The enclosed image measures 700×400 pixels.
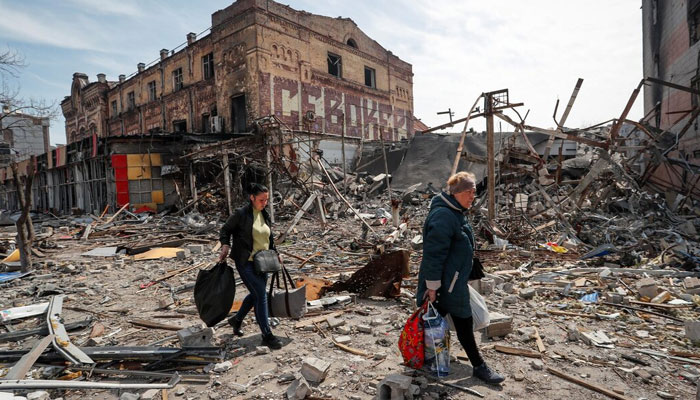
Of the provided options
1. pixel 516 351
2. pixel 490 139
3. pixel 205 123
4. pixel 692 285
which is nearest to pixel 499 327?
pixel 516 351

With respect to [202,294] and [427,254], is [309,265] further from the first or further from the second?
[427,254]

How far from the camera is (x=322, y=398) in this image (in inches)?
120

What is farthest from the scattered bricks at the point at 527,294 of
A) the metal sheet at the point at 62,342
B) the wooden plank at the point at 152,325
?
the metal sheet at the point at 62,342

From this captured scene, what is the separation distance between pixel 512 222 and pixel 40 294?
9.95 m

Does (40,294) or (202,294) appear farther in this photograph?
(40,294)

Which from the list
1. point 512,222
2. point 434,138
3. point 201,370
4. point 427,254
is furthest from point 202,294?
point 434,138

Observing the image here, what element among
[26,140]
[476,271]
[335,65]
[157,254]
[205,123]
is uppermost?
[335,65]

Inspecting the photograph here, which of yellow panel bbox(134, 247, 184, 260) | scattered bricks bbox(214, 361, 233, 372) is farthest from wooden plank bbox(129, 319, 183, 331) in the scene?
yellow panel bbox(134, 247, 184, 260)

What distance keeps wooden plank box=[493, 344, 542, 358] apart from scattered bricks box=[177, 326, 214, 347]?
302 cm

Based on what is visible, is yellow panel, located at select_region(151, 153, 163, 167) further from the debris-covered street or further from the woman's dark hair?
the woman's dark hair

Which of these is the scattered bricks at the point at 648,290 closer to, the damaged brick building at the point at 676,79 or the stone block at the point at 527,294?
the stone block at the point at 527,294

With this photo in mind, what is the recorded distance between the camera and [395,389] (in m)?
2.89

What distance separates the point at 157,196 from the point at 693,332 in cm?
2071

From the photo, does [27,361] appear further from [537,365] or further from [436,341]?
[537,365]
